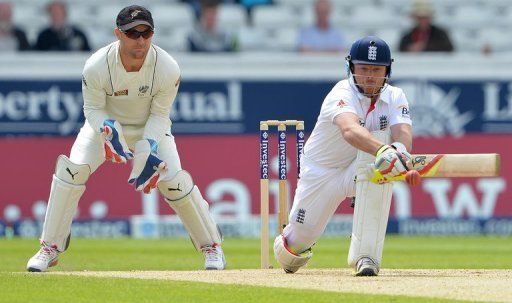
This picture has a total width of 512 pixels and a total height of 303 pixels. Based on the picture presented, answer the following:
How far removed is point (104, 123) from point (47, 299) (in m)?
1.76

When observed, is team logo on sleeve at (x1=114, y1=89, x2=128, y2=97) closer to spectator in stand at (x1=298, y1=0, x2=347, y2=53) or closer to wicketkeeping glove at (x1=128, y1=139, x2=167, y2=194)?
wicketkeeping glove at (x1=128, y1=139, x2=167, y2=194)

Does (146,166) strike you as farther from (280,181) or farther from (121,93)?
(280,181)

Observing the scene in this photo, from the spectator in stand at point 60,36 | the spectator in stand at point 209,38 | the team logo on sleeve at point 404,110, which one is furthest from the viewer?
the spectator in stand at point 209,38

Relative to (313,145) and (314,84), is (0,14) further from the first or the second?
(313,145)

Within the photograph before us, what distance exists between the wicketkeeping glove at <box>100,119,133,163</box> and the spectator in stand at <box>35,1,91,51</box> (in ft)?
18.9

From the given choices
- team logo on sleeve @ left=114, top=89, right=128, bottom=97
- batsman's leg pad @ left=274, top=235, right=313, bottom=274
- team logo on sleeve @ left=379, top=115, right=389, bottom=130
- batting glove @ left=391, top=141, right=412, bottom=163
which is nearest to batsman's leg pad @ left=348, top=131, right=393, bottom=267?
team logo on sleeve @ left=379, top=115, right=389, bottom=130

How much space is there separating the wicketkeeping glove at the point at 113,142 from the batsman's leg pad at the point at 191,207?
45 cm

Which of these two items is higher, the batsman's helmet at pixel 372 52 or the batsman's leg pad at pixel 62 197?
the batsman's helmet at pixel 372 52

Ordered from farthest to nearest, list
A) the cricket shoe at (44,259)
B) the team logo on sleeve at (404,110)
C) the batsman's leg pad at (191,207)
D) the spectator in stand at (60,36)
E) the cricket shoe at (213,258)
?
the spectator in stand at (60,36), the cricket shoe at (213,258), the batsman's leg pad at (191,207), the cricket shoe at (44,259), the team logo on sleeve at (404,110)

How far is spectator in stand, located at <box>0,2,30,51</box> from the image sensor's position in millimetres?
13523

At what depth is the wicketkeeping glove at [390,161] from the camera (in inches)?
272

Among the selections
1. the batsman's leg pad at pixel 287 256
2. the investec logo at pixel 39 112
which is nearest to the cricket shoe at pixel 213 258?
the batsman's leg pad at pixel 287 256

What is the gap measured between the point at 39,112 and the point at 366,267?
608 cm

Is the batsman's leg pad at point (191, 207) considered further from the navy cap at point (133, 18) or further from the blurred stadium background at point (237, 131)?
the blurred stadium background at point (237, 131)
